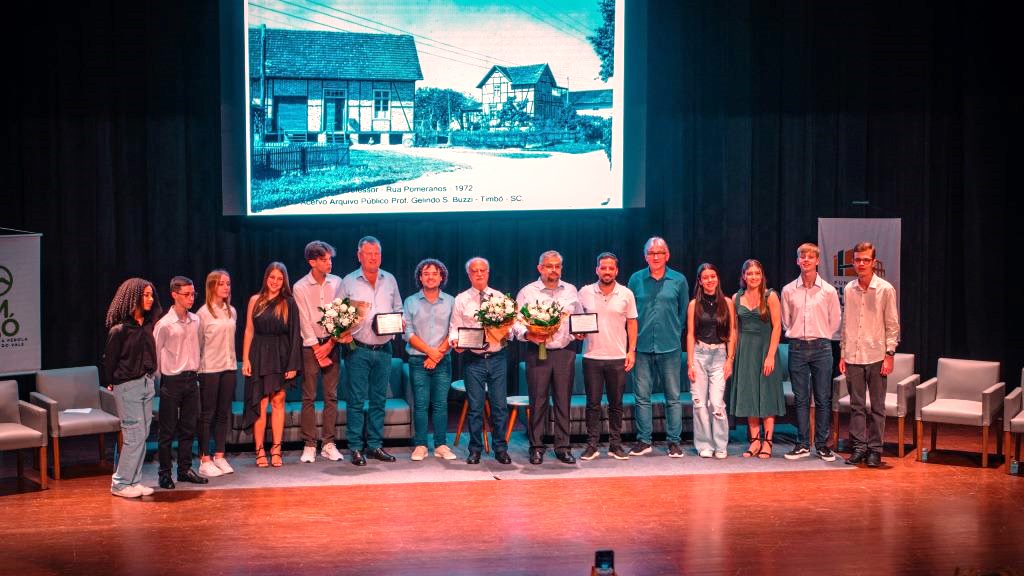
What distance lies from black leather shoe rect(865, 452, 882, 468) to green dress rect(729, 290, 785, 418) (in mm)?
728

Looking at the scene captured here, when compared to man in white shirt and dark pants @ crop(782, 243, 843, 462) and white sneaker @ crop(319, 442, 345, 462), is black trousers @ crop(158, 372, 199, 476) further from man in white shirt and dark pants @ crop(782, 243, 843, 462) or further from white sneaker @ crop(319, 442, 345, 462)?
man in white shirt and dark pants @ crop(782, 243, 843, 462)

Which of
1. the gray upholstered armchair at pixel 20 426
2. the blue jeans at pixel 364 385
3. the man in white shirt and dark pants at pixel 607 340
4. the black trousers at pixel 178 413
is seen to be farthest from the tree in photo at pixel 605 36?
the gray upholstered armchair at pixel 20 426

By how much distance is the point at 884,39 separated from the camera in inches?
416

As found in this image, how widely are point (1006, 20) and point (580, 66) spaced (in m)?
4.27

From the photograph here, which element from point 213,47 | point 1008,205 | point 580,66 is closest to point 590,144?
point 580,66

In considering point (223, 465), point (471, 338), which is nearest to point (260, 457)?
point (223, 465)

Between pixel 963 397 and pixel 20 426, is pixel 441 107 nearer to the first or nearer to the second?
pixel 20 426

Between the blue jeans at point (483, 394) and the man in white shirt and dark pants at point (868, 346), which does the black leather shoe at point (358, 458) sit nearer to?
the blue jeans at point (483, 394)

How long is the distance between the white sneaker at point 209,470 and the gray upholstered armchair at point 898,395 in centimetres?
485

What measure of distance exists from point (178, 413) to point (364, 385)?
138 centimetres

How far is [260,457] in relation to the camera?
26.8ft

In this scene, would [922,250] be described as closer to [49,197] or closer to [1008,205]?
[1008,205]

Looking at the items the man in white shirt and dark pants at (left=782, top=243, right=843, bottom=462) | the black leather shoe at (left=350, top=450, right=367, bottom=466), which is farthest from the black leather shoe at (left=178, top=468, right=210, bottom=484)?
the man in white shirt and dark pants at (left=782, top=243, right=843, bottom=462)

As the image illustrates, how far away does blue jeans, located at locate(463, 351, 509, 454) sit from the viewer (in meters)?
8.19
